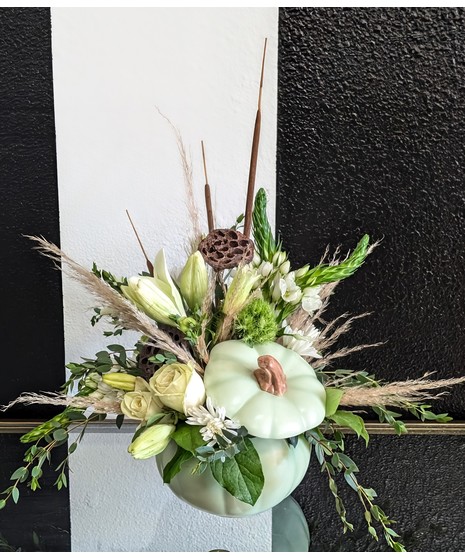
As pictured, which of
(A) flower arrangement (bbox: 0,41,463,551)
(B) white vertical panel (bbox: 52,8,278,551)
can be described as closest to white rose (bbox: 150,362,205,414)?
(A) flower arrangement (bbox: 0,41,463,551)

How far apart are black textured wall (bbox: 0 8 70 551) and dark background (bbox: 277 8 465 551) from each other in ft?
1.45

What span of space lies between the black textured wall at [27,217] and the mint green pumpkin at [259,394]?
459 millimetres

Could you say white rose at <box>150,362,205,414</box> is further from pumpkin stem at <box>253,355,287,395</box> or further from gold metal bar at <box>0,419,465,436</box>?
gold metal bar at <box>0,419,465,436</box>

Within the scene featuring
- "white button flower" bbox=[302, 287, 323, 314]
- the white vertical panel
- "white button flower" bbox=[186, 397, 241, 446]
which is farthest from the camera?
the white vertical panel

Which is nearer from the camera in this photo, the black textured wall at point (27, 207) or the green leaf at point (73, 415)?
the green leaf at point (73, 415)

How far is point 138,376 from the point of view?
2.30ft

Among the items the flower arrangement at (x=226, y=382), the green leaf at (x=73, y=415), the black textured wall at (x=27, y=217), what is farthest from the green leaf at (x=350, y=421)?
the black textured wall at (x=27, y=217)

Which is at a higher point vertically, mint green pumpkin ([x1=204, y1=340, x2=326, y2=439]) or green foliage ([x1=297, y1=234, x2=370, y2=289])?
green foliage ([x1=297, y1=234, x2=370, y2=289])

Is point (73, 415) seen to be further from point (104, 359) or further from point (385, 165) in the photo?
point (385, 165)

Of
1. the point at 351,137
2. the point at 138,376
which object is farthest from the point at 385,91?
the point at 138,376

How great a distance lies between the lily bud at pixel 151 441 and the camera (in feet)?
2.02

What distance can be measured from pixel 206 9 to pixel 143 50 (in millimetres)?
134

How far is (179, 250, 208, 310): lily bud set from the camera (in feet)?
2.22

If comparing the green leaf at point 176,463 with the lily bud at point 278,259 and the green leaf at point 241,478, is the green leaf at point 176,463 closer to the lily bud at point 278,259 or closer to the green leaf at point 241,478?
the green leaf at point 241,478
